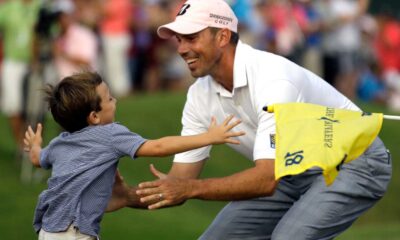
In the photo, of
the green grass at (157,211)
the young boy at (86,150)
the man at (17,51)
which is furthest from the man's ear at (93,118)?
the man at (17,51)

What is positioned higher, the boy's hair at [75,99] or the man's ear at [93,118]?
the boy's hair at [75,99]

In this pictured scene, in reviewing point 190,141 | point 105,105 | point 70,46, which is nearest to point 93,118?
point 105,105

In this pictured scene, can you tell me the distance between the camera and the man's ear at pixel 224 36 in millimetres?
7930

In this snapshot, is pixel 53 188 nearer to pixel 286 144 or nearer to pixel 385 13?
pixel 286 144

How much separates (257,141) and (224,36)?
89cm

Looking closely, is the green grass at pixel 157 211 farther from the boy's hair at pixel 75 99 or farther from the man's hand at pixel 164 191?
the man's hand at pixel 164 191

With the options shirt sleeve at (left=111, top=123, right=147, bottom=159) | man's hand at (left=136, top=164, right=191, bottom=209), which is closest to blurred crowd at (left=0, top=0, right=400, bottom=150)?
shirt sleeve at (left=111, top=123, right=147, bottom=159)

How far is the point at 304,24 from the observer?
62.4ft

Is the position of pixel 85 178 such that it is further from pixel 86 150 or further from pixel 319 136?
pixel 319 136

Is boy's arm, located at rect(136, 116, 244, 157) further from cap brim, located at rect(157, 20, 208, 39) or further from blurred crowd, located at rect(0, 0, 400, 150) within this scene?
blurred crowd, located at rect(0, 0, 400, 150)

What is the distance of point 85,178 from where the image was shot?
23.1 ft

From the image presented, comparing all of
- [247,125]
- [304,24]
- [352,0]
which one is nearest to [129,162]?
[304,24]

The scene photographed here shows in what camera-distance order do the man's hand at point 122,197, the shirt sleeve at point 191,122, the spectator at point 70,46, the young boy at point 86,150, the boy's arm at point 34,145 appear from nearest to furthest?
the young boy at point 86,150
the boy's arm at point 34,145
the man's hand at point 122,197
the shirt sleeve at point 191,122
the spectator at point 70,46

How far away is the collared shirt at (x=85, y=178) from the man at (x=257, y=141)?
319 mm
